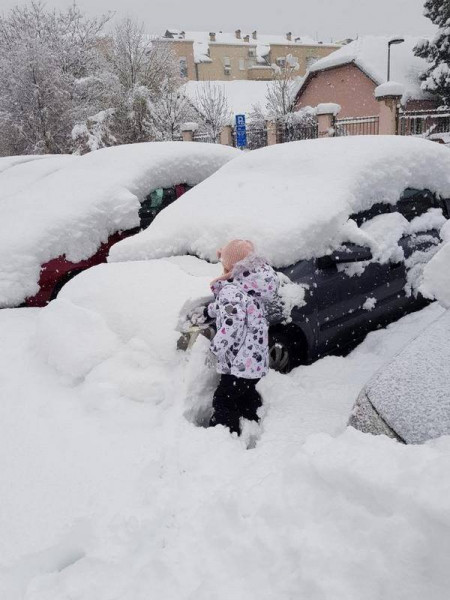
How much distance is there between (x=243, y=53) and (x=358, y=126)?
5850 cm

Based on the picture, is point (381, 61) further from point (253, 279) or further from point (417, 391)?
point (417, 391)

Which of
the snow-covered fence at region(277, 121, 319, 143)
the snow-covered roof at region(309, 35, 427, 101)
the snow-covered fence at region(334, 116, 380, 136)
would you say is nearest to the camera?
the snow-covered fence at region(334, 116, 380, 136)

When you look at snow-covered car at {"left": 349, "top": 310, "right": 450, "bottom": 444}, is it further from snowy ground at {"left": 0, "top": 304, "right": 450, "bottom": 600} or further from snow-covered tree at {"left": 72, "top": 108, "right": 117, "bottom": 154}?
snow-covered tree at {"left": 72, "top": 108, "right": 117, "bottom": 154}

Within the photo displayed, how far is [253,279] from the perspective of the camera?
271cm

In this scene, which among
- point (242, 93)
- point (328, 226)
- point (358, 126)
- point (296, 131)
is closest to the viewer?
point (328, 226)

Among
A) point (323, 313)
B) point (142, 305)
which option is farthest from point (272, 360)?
point (142, 305)

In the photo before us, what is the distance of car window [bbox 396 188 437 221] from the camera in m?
3.99

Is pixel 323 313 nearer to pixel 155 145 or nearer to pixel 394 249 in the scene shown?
pixel 394 249

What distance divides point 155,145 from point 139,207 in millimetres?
1025

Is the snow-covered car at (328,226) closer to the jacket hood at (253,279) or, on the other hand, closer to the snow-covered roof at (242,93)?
the jacket hood at (253,279)

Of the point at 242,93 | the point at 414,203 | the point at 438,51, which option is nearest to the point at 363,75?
the point at 438,51

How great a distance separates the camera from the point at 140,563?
5.98 feet

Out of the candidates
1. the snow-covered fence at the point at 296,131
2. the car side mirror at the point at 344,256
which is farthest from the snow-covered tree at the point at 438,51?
the car side mirror at the point at 344,256

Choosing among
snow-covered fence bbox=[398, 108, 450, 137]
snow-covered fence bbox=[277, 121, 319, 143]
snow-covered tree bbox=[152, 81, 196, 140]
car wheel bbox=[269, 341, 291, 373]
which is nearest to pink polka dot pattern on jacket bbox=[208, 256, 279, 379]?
car wheel bbox=[269, 341, 291, 373]
